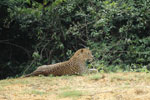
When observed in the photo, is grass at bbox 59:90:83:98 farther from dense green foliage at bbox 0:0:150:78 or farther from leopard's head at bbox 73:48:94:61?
dense green foliage at bbox 0:0:150:78

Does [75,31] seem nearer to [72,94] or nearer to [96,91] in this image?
[96,91]

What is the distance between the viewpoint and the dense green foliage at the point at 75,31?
860 cm

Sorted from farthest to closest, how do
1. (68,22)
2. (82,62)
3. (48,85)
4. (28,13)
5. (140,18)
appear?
(68,22)
(28,13)
(140,18)
(82,62)
(48,85)

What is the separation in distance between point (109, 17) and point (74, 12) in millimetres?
1604

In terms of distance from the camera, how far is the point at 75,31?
9.48m

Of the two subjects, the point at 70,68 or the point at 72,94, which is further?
the point at 70,68

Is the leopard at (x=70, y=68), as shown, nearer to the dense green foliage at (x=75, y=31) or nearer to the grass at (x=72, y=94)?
the dense green foliage at (x=75, y=31)

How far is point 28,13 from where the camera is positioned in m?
9.30

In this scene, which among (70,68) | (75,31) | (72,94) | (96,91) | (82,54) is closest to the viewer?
(72,94)

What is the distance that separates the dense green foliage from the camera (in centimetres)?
860

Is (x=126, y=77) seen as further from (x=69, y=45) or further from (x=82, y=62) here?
(x=69, y=45)

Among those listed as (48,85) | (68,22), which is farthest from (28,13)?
(48,85)

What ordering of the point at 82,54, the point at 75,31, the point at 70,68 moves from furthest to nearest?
1. the point at 75,31
2. the point at 82,54
3. the point at 70,68

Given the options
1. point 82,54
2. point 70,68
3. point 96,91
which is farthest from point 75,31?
point 96,91
